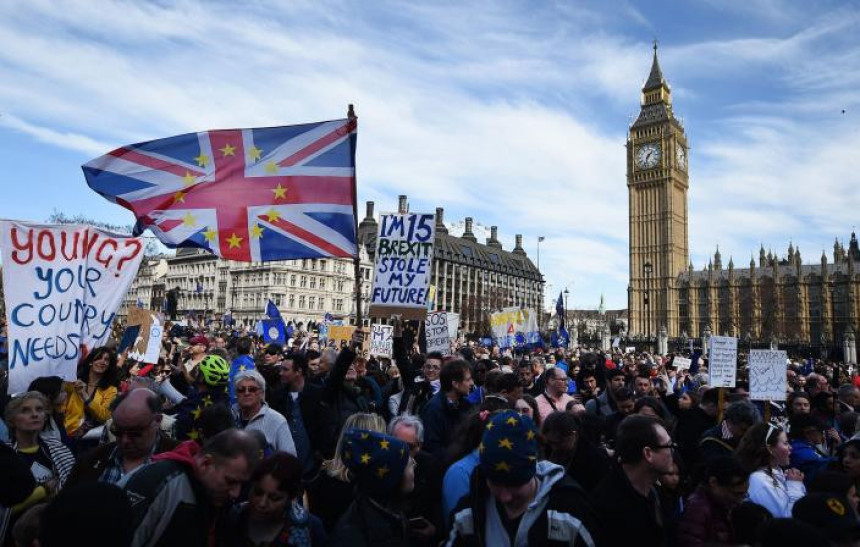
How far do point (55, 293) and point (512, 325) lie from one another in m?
18.9

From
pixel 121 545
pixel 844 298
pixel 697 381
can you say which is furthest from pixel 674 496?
pixel 844 298

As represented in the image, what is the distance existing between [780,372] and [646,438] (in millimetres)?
7646

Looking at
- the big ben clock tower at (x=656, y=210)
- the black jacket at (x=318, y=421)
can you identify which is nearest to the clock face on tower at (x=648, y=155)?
the big ben clock tower at (x=656, y=210)

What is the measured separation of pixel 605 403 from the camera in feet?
24.7

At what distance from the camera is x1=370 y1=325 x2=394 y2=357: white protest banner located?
15602 mm

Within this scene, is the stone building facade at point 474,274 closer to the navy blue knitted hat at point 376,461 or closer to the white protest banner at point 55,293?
the white protest banner at point 55,293

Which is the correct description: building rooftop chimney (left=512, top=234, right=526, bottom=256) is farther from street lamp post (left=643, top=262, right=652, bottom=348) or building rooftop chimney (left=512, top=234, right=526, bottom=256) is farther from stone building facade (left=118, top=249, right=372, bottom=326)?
stone building facade (left=118, top=249, right=372, bottom=326)

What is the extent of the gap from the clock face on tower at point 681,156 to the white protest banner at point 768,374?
10532cm

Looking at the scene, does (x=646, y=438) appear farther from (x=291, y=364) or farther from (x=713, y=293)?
(x=713, y=293)

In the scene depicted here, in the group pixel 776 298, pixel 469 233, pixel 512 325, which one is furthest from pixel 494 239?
pixel 512 325

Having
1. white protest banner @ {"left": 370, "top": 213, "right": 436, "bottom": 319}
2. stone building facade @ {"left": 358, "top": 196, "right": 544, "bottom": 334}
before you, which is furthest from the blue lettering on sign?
stone building facade @ {"left": 358, "top": 196, "right": 544, "bottom": 334}

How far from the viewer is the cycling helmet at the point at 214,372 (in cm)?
521

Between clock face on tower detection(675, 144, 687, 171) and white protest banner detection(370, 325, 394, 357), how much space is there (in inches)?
4028

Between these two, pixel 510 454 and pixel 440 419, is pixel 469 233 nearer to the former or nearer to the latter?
pixel 440 419
